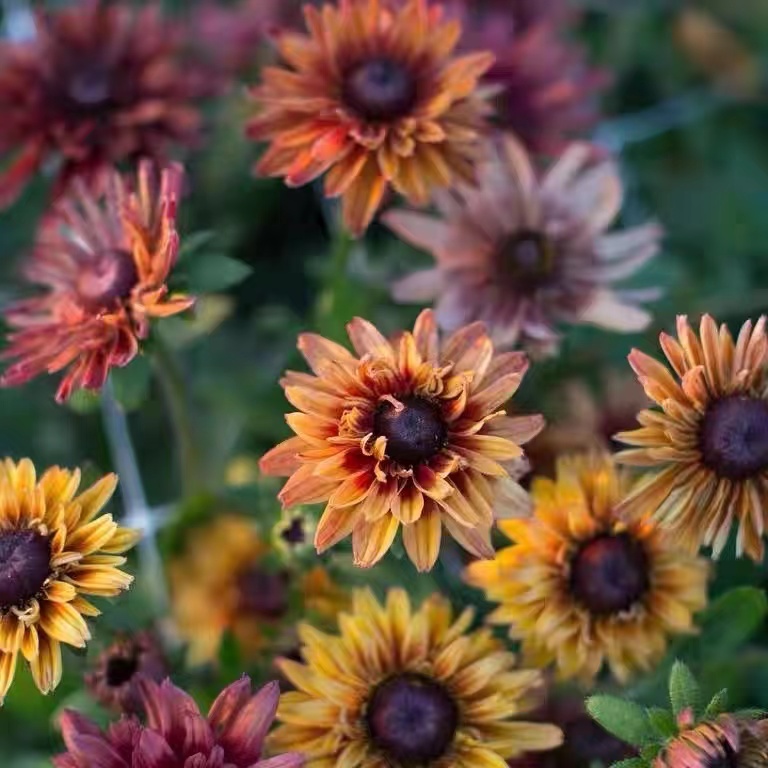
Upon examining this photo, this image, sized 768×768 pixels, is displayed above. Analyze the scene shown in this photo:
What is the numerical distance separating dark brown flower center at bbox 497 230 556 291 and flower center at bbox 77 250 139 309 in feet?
1.08

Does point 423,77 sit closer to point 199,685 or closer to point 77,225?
point 77,225

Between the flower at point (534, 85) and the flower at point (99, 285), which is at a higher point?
the flower at point (534, 85)

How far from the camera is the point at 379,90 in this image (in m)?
0.98

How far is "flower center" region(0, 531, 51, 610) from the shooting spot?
2.56 ft

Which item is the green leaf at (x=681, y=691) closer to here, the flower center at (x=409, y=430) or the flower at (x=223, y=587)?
the flower center at (x=409, y=430)

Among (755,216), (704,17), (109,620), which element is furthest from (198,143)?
(704,17)

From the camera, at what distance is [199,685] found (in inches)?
41.1

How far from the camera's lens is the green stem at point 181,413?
1.04m

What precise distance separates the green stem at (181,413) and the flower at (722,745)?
49 centimetres

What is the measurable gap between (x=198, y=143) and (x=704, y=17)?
0.86 metres

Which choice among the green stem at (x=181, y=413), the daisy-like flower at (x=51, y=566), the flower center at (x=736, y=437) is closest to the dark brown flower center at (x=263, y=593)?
the green stem at (x=181, y=413)

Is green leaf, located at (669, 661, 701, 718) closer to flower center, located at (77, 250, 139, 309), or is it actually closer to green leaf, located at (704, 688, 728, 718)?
green leaf, located at (704, 688, 728, 718)

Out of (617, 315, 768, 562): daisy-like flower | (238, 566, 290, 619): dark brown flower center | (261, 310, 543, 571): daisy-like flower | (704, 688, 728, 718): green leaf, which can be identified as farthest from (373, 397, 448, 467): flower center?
(238, 566, 290, 619): dark brown flower center

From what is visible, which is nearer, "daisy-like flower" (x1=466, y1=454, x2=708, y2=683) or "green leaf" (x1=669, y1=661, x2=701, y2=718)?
"green leaf" (x1=669, y1=661, x2=701, y2=718)
